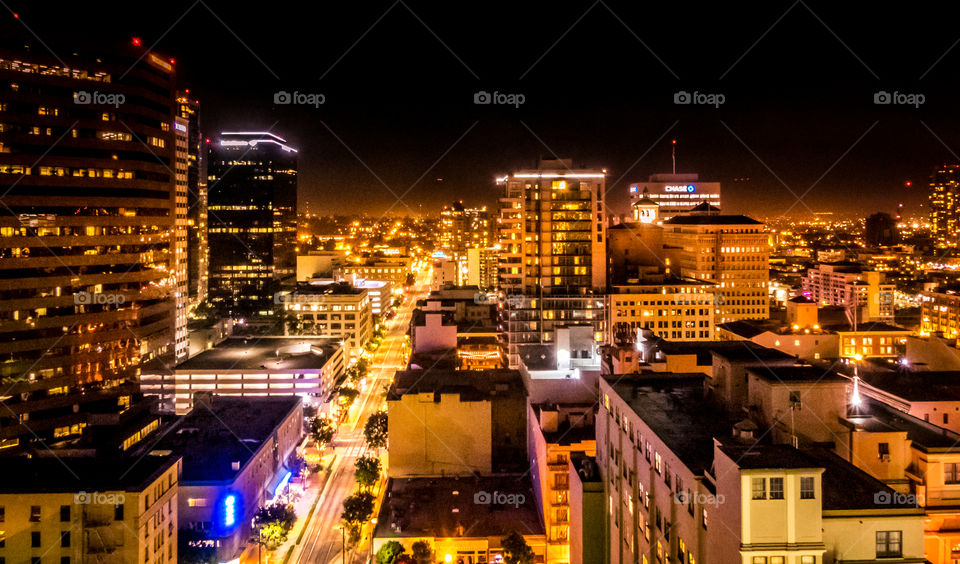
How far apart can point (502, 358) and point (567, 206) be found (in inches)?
592

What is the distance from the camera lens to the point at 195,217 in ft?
355

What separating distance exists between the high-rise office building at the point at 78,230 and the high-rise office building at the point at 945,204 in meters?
142

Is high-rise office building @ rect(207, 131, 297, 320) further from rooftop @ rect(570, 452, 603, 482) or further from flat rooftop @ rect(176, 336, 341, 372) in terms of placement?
rooftop @ rect(570, 452, 603, 482)

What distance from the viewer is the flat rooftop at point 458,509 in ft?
92.0

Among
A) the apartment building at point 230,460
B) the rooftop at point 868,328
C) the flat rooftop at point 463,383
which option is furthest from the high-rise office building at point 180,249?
the rooftop at point 868,328

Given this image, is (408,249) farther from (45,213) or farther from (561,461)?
(561,461)

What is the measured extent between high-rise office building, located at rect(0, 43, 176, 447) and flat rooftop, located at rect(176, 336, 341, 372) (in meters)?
5.85

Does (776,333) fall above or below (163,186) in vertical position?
below

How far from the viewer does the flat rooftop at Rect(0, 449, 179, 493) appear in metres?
23.0

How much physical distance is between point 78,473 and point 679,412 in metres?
21.7

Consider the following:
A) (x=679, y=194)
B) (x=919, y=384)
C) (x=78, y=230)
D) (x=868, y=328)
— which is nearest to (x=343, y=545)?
(x=919, y=384)

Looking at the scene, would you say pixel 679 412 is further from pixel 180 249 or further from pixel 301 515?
pixel 180 249

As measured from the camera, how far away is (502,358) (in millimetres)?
58406

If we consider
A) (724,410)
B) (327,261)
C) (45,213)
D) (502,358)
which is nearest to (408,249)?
(327,261)
